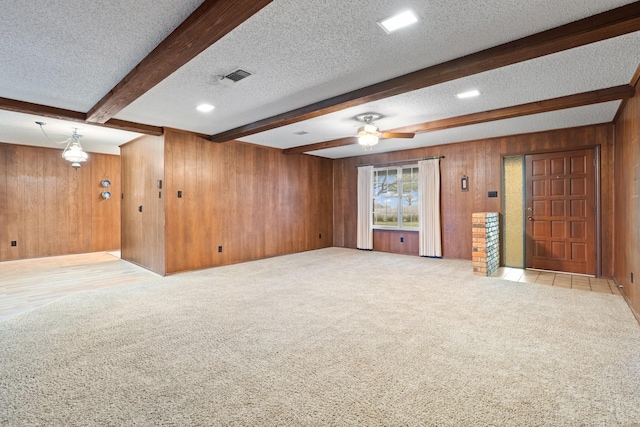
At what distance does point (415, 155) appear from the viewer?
23.1 ft

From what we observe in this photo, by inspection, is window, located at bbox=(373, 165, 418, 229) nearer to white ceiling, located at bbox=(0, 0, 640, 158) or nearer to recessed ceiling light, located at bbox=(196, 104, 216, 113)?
white ceiling, located at bbox=(0, 0, 640, 158)

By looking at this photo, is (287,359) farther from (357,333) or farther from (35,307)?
(35,307)

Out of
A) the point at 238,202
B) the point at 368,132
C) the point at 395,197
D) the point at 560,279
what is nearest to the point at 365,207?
the point at 395,197

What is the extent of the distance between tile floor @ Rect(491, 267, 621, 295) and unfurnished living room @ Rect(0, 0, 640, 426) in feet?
0.21

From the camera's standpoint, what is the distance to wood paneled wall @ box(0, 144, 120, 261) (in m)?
6.70

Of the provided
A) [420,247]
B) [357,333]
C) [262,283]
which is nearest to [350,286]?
[262,283]

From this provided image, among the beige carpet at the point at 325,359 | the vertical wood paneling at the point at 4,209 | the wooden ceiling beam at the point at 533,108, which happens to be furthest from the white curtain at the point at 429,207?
the vertical wood paneling at the point at 4,209

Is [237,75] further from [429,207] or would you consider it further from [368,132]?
[429,207]

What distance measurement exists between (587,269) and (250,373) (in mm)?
5721

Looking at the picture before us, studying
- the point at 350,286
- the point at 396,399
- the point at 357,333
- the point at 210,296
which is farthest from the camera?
the point at 350,286

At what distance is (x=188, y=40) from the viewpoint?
2.23 m

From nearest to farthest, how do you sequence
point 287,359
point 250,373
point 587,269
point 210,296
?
point 250,373
point 287,359
point 210,296
point 587,269

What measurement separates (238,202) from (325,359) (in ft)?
15.4

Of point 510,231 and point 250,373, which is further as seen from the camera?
point 510,231
